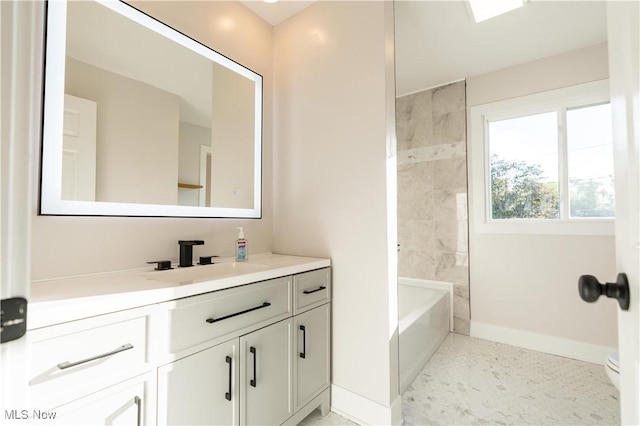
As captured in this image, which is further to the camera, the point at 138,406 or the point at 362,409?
the point at 362,409

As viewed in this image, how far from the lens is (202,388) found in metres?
1.07

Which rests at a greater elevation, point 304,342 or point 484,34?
point 484,34

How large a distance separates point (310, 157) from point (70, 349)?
148 cm

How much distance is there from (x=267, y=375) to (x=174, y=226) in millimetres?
896

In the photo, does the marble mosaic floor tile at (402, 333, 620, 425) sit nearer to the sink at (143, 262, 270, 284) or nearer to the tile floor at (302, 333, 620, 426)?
the tile floor at (302, 333, 620, 426)

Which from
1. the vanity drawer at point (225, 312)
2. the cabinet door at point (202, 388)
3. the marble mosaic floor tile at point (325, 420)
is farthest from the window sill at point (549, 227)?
the cabinet door at point (202, 388)

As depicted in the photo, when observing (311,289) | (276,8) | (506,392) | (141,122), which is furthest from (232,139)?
(506,392)

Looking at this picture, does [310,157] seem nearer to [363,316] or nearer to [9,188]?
[363,316]

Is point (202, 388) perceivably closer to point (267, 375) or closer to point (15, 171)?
point (267, 375)

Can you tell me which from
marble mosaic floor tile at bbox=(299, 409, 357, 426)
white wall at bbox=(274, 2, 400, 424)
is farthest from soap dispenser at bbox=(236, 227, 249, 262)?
marble mosaic floor tile at bbox=(299, 409, 357, 426)

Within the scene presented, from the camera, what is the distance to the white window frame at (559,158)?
91.8 inches

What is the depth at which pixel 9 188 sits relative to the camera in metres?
0.39

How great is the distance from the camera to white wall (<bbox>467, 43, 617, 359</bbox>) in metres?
2.29

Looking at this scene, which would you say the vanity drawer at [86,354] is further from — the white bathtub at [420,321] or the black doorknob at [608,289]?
the white bathtub at [420,321]
